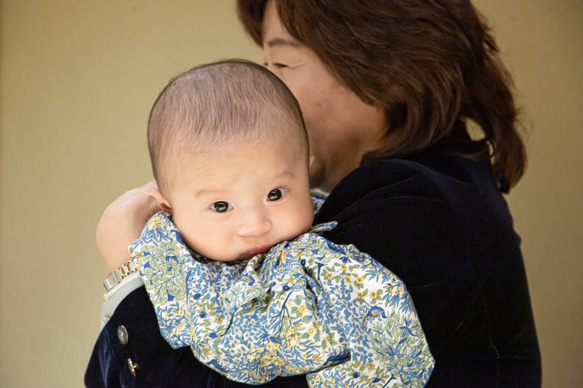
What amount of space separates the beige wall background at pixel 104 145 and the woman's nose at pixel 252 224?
1642 mm

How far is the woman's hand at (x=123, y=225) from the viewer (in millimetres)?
1286

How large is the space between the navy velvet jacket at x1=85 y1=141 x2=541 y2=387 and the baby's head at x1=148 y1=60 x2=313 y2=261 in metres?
0.14

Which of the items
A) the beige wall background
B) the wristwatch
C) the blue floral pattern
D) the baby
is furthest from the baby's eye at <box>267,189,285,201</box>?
the beige wall background

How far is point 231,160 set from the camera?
3.65ft

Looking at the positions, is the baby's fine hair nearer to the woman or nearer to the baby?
the baby

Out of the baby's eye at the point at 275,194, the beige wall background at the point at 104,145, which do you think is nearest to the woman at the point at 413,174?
the baby's eye at the point at 275,194

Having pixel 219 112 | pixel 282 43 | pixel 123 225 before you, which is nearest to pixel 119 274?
pixel 123 225

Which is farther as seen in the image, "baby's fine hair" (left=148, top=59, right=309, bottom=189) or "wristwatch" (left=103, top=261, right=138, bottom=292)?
"wristwatch" (left=103, top=261, right=138, bottom=292)

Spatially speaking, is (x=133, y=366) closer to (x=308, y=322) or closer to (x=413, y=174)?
(x=308, y=322)

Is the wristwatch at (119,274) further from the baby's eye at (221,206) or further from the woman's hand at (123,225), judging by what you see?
the baby's eye at (221,206)

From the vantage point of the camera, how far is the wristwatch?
4.04 ft

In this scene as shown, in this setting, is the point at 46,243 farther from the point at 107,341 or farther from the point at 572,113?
the point at 572,113

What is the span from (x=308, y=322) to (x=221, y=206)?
0.88 feet

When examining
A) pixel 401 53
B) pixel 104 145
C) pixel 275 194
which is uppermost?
pixel 401 53
